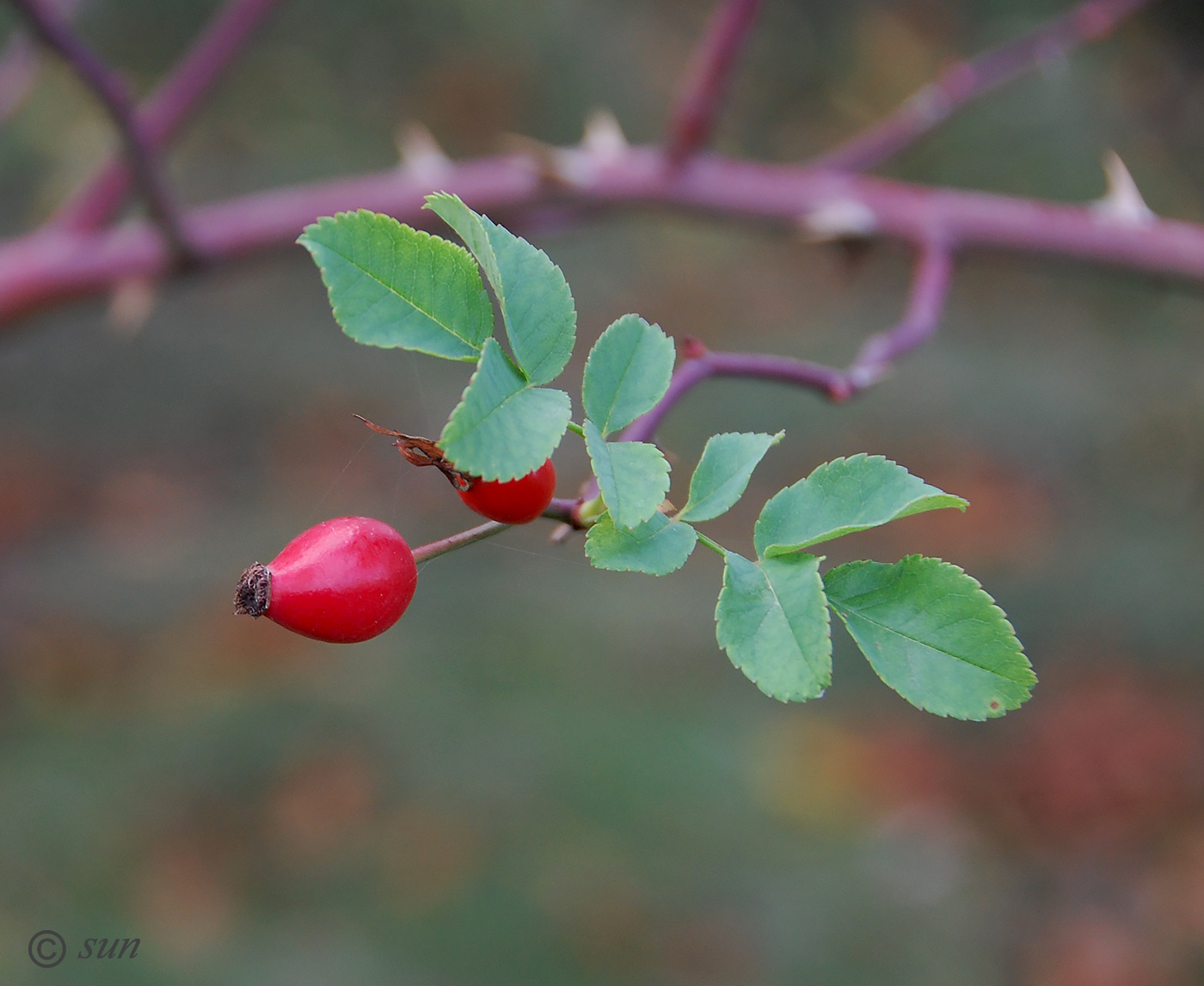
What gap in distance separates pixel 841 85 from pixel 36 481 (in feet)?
15.0

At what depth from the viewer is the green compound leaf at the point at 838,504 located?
0.45 m

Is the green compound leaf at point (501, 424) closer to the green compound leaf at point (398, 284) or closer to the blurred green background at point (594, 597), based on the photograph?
the green compound leaf at point (398, 284)

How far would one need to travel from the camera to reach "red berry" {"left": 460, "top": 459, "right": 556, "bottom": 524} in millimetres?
443

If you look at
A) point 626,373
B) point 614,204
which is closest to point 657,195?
point 614,204

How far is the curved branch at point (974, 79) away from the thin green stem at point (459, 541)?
3.62ft

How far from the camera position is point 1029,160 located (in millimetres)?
5355

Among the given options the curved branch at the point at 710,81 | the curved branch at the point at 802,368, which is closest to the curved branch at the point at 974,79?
the curved branch at the point at 710,81

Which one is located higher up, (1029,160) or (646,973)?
(1029,160)

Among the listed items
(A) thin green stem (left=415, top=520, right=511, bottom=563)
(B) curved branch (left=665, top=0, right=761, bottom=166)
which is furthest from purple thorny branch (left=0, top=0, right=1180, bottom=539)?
(A) thin green stem (left=415, top=520, right=511, bottom=563)

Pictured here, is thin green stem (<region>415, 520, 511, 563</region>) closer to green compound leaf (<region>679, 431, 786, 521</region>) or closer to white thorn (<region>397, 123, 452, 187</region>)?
green compound leaf (<region>679, 431, 786, 521</region>)

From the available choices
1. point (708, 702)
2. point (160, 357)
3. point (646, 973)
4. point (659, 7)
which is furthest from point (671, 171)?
point (659, 7)

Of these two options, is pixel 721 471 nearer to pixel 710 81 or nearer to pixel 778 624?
pixel 778 624

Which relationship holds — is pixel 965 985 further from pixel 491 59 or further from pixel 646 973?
pixel 491 59

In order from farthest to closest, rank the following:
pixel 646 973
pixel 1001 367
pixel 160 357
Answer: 1. pixel 1001 367
2. pixel 160 357
3. pixel 646 973
